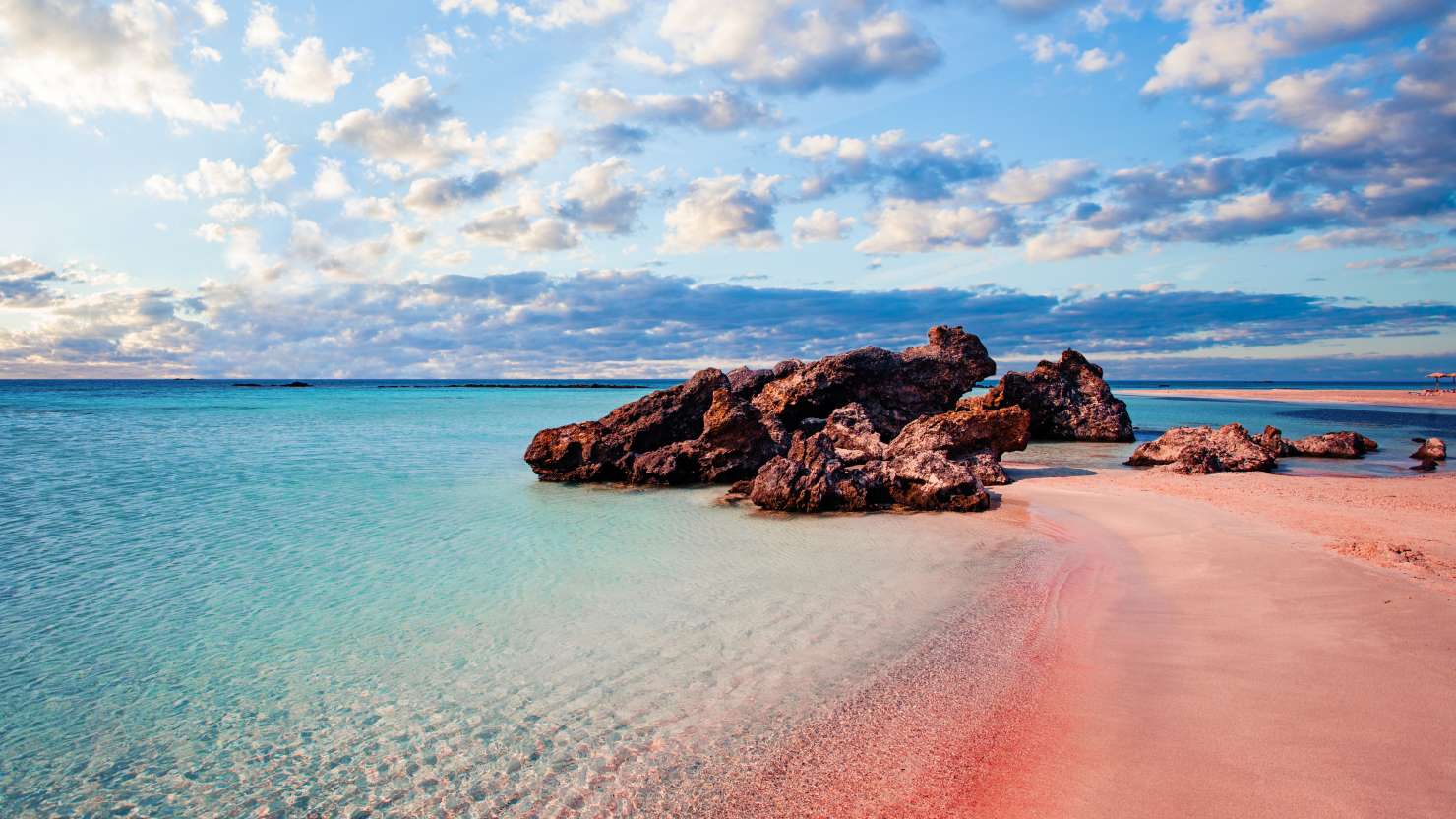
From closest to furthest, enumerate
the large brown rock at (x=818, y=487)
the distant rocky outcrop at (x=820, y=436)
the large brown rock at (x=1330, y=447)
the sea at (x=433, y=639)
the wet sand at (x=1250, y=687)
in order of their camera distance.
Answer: the wet sand at (x=1250, y=687)
the sea at (x=433, y=639)
the large brown rock at (x=818, y=487)
the distant rocky outcrop at (x=820, y=436)
the large brown rock at (x=1330, y=447)

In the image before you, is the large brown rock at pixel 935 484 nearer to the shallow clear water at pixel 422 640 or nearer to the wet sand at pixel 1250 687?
the shallow clear water at pixel 422 640

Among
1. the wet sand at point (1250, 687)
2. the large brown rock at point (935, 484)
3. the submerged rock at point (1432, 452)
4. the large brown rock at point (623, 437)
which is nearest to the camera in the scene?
the wet sand at point (1250, 687)

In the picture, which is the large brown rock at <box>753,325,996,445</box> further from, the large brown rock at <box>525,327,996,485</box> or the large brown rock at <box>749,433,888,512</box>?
the large brown rock at <box>749,433,888,512</box>

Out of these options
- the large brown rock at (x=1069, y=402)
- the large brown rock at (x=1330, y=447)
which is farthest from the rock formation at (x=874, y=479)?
the large brown rock at (x=1069, y=402)

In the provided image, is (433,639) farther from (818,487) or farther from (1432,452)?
(1432,452)

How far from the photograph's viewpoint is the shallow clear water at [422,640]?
12.3 ft

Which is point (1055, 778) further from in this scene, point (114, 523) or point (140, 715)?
Result: point (114, 523)

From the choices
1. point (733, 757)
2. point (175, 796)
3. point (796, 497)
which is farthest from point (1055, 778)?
point (796, 497)

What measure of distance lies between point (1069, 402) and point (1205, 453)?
10712mm

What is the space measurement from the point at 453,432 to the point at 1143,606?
27.2 m

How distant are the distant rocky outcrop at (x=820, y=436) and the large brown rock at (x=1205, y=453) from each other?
11.7ft

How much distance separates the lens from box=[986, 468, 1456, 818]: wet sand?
330 cm

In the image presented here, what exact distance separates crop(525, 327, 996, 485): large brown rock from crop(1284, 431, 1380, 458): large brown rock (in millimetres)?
8332

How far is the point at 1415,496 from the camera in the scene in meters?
11.4
